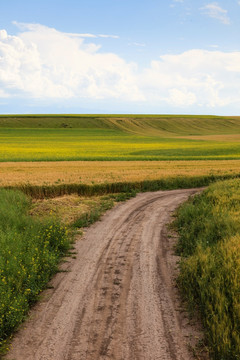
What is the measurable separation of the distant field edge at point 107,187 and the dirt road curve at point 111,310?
809 centimetres

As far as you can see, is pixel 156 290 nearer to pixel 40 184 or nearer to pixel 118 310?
pixel 118 310

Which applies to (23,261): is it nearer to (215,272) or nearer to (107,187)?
(215,272)

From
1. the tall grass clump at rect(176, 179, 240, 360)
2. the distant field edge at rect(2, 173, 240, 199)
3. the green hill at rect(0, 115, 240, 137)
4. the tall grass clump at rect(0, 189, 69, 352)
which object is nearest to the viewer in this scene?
the tall grass clump at rect(176, 179, 240, 360)

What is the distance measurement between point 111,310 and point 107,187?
12.9 m

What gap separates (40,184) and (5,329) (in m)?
13.4

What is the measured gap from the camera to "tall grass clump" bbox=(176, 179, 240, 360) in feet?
18.2

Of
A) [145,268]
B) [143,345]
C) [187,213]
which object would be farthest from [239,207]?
[143,345]

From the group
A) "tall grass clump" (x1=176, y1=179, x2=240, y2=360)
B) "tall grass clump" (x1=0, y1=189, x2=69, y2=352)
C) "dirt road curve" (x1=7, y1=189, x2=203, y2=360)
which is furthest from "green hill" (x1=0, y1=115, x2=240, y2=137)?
"dirt road curve" (x1=7, y1=189, x2=203, y2=360)

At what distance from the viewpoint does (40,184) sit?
62.8 ft

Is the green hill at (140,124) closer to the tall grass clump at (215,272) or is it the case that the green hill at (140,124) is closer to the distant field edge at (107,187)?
the distant field edge at (107,187)

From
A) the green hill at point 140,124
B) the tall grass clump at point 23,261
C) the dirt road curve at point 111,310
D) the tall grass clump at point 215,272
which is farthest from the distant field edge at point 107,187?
the green hill at point 140,124

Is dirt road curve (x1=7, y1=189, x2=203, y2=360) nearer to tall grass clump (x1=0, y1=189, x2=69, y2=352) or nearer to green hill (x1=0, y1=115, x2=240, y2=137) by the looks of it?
tall grass clump (x1=0, y1=189, x2=69, y2=352)

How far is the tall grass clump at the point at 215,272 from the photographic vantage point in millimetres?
5562

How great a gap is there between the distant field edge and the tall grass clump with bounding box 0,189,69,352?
19.5 feet
